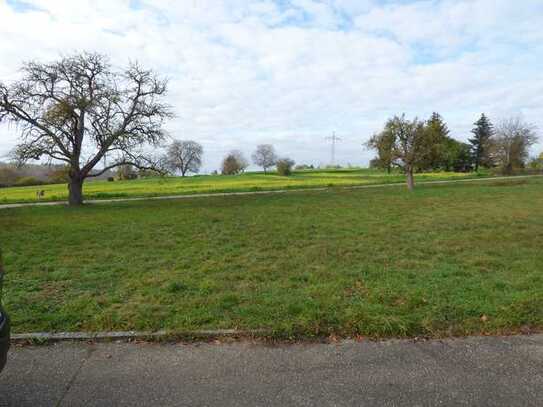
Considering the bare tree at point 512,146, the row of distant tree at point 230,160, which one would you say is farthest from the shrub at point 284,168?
the bare tree at point 512,146

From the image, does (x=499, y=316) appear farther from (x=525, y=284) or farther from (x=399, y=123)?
(x=399, y=123)

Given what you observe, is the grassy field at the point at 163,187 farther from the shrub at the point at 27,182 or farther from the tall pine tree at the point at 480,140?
the tall pine tree at the point at 480,140

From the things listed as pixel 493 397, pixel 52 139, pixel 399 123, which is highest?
pixel 399 123

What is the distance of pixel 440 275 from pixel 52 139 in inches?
740

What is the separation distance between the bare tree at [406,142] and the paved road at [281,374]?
2375 cm

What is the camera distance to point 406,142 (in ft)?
82.3

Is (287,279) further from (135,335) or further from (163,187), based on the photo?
(163,187)

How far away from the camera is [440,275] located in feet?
16.4

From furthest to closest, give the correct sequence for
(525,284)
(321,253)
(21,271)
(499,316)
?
1. (321,253)
2. (21,271)
3. (525,284)
4. (499,316)

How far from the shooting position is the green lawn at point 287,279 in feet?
11.8

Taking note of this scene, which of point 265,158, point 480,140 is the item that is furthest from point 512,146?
point 265,158

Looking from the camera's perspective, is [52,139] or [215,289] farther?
[52,139]

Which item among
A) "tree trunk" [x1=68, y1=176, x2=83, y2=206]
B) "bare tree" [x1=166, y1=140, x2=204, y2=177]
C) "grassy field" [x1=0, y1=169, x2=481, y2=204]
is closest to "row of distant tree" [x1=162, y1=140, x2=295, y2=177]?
"bare tree" [x1=166, y1=140, x2=204, y2=177]

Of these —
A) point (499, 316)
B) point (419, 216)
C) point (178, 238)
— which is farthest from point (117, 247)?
point (419, 216)
